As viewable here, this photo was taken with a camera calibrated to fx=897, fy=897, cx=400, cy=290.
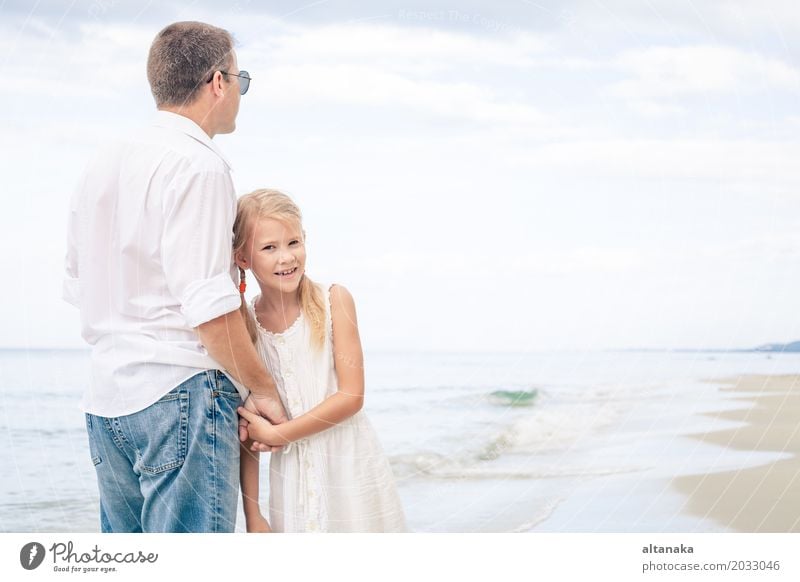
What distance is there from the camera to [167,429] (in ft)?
5.36

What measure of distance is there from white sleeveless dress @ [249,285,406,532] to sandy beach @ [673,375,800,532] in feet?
3.94

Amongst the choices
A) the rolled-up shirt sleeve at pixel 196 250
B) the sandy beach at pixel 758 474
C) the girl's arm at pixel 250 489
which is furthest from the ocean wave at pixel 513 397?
the rolled-up shirt sleeve at pixel 196 250

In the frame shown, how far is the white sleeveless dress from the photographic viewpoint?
5.91 feet

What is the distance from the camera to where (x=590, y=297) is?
2.38 m

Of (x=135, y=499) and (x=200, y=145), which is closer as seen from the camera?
(x=200, y=145)

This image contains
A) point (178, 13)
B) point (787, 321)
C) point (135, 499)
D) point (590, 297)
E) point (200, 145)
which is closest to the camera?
point (200, 145)

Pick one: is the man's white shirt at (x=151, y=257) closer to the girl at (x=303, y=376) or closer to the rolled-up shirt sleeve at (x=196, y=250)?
the rolled-up shirt sleeve at (x=196, y=250)

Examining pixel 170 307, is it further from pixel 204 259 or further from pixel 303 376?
pixel 303 376

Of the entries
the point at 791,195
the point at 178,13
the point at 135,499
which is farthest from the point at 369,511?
the point at 791,195

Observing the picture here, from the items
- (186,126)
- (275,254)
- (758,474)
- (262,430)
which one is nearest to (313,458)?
(262,430)

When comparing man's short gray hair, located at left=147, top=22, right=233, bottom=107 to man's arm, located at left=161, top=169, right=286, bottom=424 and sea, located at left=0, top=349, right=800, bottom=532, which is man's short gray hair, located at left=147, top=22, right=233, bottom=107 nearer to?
man's arm, located at left=161, top=169, right=286, bottom=424

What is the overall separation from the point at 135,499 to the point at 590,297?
1.25 metres

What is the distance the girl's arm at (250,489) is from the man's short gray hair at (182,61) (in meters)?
0.70
